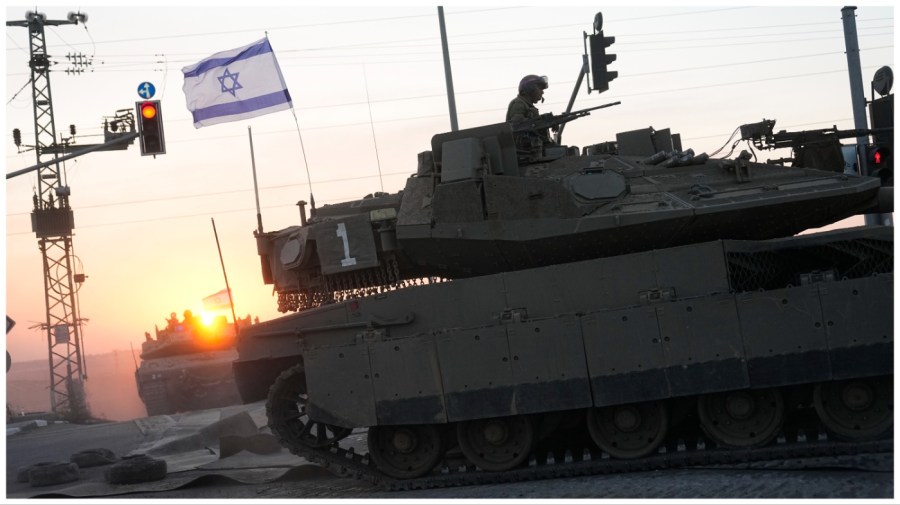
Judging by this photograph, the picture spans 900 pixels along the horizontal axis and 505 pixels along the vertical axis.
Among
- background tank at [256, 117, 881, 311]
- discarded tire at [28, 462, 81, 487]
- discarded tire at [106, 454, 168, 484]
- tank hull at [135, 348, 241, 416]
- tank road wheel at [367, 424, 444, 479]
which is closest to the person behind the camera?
background tank at [256, 117, 881, 311]

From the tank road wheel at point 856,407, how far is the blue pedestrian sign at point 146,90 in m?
14.6

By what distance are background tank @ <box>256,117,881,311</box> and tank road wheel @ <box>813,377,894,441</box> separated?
2.12 meters

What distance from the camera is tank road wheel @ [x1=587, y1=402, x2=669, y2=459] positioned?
A: 14406mm

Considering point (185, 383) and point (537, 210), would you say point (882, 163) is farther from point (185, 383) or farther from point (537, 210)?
point (185, 383)

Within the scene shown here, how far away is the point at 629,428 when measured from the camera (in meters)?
14.6

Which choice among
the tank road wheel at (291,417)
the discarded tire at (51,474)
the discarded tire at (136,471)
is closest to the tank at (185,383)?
the discarded tire at (51,474)

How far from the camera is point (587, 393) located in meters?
14.3

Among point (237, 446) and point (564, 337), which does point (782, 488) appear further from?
point (237, 446)

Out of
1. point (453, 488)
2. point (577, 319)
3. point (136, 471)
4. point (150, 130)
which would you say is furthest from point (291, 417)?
point (150, 130)

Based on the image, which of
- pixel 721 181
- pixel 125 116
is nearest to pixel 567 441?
pixel 721 181

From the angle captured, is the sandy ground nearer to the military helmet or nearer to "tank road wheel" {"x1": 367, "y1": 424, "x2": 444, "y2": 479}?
"tank road wheel" {"x1": 367, "y1": 424, "x2": 444, "y2": 479}

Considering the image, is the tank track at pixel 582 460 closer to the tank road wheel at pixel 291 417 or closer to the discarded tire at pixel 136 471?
the tank road wheel at pixel 291 417

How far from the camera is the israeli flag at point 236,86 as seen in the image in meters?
22.7

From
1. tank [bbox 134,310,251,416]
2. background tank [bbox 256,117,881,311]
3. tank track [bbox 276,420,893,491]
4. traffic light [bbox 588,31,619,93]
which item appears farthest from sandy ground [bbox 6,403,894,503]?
tank [bbox 134,310,251,416]
